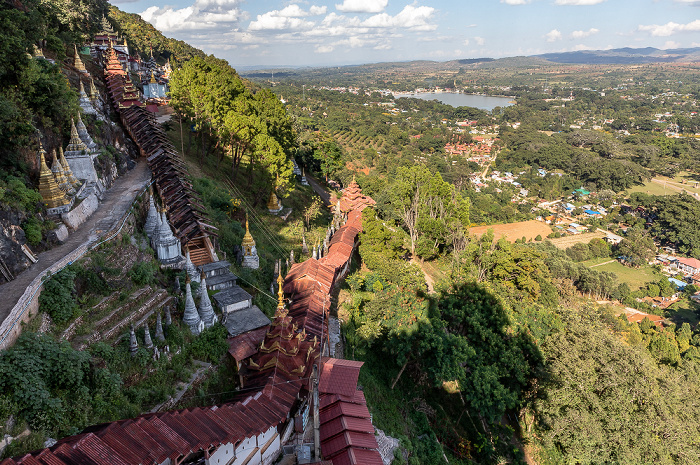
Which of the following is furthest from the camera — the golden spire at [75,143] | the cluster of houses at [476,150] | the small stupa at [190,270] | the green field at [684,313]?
the cluster of houses at [476,150]

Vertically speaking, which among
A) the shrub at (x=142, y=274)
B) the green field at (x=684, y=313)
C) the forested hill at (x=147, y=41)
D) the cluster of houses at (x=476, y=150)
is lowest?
the green field at (x=684, y=313)

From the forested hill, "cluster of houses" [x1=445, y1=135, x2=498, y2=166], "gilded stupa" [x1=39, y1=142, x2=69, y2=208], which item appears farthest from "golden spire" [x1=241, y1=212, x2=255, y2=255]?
"cluster of houses" [x1=445, y1=135, x2=498, y2=166]

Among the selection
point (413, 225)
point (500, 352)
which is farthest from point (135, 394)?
point (413, 225)

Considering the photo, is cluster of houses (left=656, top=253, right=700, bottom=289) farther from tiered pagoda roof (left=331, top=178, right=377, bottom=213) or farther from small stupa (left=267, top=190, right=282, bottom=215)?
small stupa (left=267, top=190, right=282, bottom=215)

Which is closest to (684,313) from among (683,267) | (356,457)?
(683,267)

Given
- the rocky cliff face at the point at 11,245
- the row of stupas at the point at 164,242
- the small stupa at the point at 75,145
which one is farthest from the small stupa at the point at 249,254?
the rocky cliff face at the point at 11,245

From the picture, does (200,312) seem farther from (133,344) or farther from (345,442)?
(345,442)

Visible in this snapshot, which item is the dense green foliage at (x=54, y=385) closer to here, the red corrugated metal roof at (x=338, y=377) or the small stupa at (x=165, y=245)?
the red corrugated metal roof at (x=338, y=377)
